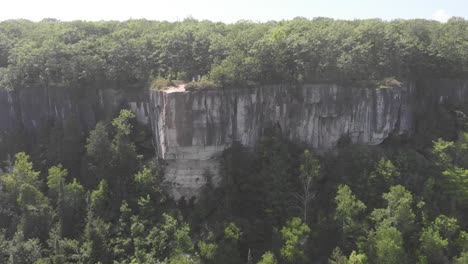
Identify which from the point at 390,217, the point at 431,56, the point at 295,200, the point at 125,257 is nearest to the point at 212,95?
the point at 295,200

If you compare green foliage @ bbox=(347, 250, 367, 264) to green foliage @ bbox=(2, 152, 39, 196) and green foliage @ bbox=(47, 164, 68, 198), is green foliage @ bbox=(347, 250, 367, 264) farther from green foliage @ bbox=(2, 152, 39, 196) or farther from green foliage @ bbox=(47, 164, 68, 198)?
green foliage @ bbox=(2, 152, 39, 196)

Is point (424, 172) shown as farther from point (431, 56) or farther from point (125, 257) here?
point (125, 257)

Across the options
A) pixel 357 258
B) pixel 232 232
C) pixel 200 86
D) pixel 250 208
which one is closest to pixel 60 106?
pixel 200 86

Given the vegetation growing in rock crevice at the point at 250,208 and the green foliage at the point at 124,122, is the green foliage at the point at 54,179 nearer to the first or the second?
the vegetation growing in rock crevice at the point at 250,208

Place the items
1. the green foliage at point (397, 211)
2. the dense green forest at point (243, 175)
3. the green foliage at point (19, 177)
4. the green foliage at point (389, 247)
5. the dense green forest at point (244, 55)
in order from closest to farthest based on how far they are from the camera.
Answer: the green foliage at point (389, 247), the green foliage at point (397, 211), the dense green forest at point (243, 175), the green foliage at point (19, 177), the dense green forest at point (244, 55)

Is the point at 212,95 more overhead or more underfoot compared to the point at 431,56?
more underfoot

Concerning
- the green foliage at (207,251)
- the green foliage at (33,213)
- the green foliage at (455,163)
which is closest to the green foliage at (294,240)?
the green foliage at (207,251)
